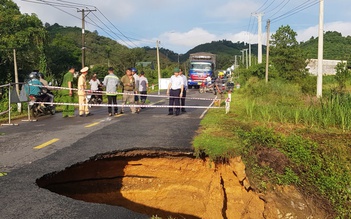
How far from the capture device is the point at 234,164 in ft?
20.2

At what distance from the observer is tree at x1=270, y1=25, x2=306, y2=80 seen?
101 feet

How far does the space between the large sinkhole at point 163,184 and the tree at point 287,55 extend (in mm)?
25909

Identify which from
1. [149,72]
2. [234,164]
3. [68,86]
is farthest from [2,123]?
[149,72]

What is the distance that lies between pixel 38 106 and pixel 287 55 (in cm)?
2560

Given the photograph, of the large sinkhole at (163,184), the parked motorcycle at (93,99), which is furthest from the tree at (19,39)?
the large sinkhole at (163,184)

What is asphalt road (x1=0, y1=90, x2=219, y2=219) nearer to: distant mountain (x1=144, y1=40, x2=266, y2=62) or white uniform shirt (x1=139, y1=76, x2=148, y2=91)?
white uniform shirt (x1=139, y1=76, x2=148, y2=91)

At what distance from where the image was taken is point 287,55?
3153 centimetres

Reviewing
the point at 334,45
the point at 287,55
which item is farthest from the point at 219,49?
the point at 287,55

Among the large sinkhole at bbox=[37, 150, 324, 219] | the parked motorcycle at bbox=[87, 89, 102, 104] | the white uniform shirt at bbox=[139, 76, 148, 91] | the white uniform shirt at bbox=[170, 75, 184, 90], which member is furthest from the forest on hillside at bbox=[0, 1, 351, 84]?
the large sinkhole at bbox=[37, 150, 324, 219]

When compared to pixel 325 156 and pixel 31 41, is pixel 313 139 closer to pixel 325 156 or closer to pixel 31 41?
pixel 325 156

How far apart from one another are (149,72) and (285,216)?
167 feet

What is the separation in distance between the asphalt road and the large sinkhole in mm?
254

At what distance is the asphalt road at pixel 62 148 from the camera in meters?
3.81

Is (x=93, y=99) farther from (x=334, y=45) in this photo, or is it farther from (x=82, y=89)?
(x=334, y=45)
